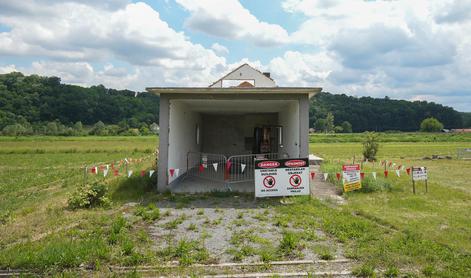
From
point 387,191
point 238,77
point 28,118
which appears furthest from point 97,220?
point 28,118

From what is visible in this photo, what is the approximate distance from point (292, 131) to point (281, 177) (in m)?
3.57

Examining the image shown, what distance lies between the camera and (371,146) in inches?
1005

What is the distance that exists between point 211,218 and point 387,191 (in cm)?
713

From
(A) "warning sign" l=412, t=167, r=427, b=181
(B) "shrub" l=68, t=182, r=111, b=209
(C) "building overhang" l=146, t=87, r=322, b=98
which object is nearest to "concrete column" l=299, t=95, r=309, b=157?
(C) "building overhang" l=146, t=87, r=322, b=98

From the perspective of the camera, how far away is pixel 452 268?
194 inches

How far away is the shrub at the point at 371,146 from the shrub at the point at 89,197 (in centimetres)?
2139

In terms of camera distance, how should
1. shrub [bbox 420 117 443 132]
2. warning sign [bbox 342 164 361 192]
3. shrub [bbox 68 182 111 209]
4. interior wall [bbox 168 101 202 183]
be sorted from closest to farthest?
shrub [bbox 68 182 111 209]
warning sign [bbox 342 164 361 192]
interior wall [bbox 168 101 202 183]
shrub [bbox 420 117 443 132]

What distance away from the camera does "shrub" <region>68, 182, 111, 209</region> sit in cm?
894

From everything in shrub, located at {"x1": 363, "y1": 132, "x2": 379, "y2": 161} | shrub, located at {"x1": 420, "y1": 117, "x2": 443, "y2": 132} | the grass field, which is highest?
shrub, located at {"x1": 420, "y1": 117, "x2": 443, "y2": 132}

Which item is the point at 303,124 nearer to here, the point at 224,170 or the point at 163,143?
the point at 163,143

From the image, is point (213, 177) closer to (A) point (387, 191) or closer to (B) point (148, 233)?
(A) point (387, 191)

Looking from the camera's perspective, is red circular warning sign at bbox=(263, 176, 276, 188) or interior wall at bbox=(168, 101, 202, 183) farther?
interior wall at bbox=(168, 101, 202, 183)

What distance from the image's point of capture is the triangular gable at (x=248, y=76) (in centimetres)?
2998

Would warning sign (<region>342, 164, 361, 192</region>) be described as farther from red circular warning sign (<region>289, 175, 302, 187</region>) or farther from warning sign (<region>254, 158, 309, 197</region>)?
red circular warning sign (<region>289, 175, 302, 187</region>)
